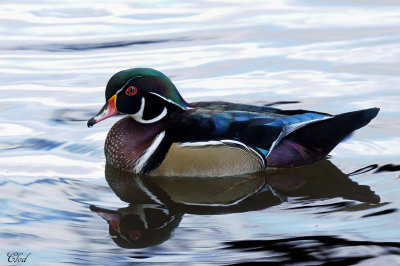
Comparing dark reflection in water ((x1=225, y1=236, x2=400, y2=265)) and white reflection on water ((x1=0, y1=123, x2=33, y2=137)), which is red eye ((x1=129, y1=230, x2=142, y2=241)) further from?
white reflection on water ((x1=0, y1=123, x2=33, y2=137))

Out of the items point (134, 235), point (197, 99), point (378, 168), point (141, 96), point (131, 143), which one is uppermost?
point (141, 96)

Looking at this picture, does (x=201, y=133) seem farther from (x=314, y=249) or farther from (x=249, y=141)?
(x=314, y=249)

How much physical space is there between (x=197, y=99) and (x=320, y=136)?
6.54 feet

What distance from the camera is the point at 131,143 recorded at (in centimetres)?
800

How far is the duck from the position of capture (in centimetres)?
770

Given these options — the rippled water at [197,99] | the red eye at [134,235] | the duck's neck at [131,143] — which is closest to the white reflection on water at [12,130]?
the rippled water at [197,99]

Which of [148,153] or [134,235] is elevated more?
[148,153]

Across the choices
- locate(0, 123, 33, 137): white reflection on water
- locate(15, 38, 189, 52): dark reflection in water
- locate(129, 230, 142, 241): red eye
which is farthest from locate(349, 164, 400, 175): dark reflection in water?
locate(15, 38, 189, 52): dark reflection in water

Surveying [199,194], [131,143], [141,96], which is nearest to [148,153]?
[131,143]

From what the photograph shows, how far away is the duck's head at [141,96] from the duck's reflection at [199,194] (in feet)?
1.87

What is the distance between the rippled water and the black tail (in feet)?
0.52

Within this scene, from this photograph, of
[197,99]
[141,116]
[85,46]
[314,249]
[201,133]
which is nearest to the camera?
[314,249]

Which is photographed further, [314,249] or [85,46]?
[85,46]

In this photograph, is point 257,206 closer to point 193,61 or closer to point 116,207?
Result: point 116,207
